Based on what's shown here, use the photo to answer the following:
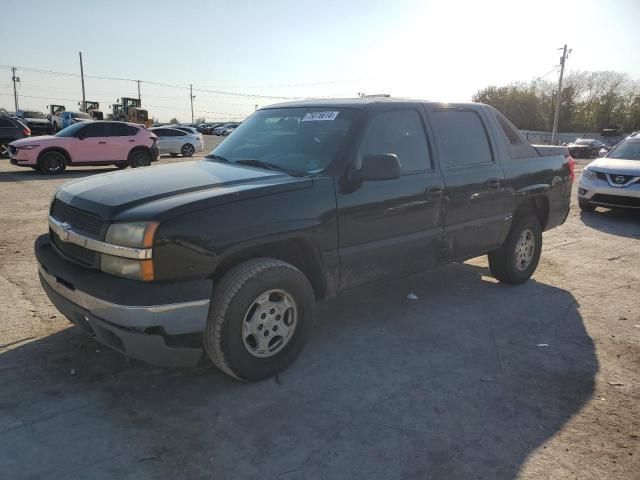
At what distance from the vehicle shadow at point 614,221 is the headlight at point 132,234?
26.4ft

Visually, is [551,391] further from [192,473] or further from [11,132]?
[11,132]

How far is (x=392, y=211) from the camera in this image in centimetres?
395

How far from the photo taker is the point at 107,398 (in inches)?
124

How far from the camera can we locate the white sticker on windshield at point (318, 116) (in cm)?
404

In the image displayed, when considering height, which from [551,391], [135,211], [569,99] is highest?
[569,99]

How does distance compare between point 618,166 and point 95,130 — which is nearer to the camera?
point 618,166

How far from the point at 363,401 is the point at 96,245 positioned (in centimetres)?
188

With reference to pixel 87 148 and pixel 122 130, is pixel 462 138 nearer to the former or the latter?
pixel 87 148

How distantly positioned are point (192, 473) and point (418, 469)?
3.72ft

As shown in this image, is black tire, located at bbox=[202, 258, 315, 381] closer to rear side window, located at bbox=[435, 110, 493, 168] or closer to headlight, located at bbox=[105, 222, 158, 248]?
headlight, located at bbox=[105, 222, 158, 248]

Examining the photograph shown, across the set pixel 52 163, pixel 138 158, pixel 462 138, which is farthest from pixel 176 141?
pixel 462 138

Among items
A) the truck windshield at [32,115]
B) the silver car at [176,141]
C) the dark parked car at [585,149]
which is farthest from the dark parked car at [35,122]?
the dark parked car at [585,149]

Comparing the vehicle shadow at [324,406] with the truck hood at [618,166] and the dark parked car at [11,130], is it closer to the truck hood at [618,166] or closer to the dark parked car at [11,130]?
the truck hood at [618,166]

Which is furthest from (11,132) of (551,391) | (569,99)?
(569,99)
